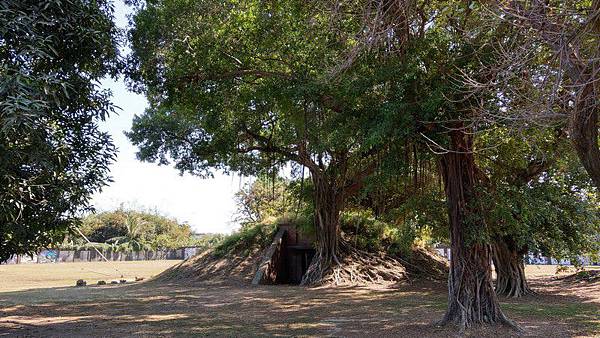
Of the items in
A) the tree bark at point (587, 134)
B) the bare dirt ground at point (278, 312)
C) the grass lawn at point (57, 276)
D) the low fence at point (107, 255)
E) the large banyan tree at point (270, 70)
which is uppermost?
the large banyan tree at point (270, 70)

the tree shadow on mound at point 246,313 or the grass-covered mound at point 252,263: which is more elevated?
the grass-covered mound at point 252,263

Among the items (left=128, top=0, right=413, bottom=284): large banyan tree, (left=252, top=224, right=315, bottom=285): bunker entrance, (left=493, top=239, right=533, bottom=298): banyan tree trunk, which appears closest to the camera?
(left=128, top=0, right=413, bottom=284): large banyan tree

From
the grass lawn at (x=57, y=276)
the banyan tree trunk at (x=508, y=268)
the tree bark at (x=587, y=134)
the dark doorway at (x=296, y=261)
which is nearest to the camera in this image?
the tree bark at (x=587, y=134)

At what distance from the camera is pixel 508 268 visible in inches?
549

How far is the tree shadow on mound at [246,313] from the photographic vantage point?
26.4 ft

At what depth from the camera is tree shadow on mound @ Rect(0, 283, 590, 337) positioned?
26.4 feet

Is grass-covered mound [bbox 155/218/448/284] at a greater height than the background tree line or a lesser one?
lesser

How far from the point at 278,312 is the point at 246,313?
67 centimetres

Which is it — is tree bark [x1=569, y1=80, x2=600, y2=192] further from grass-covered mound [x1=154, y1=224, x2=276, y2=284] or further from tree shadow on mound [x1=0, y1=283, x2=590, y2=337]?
grass-covered mound [x1=154, y1=224, x2=276, y2=284]

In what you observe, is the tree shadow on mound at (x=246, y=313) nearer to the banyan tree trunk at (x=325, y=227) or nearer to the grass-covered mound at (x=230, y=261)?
the banyan tree trunk at (x=325, y=227)

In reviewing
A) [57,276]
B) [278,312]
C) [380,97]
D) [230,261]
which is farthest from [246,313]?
[57,276]

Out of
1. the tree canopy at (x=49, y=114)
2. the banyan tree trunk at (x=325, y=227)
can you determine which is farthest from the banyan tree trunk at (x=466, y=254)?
the banyan tree trunk at (x=325, y=227)

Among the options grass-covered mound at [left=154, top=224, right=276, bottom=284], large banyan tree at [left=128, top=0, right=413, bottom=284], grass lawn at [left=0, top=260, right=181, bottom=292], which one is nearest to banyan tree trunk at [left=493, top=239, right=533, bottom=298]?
large banyan tree at [left=128, top=0, right=413, bottom=284]

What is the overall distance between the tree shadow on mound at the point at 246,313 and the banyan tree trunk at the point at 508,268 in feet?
4.59
